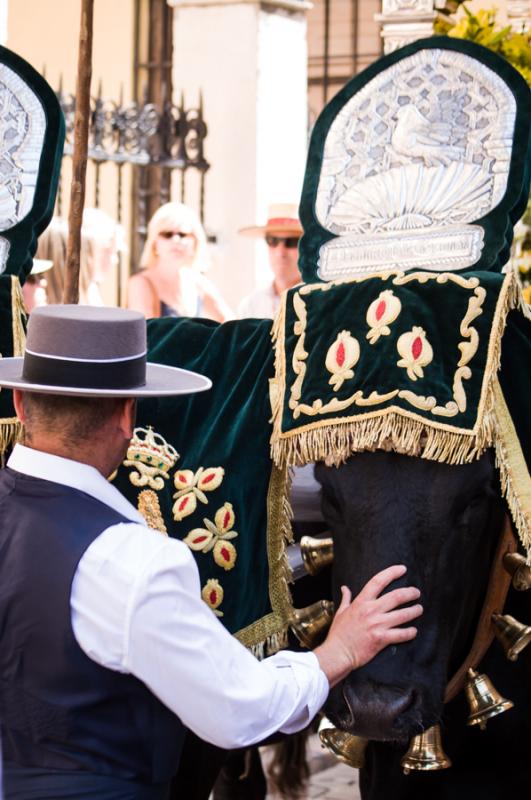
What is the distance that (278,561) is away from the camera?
12.7ft

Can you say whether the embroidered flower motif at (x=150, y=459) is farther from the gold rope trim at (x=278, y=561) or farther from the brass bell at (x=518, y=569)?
the brass bell at (x=518, y=569)

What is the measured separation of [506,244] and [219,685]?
169 centimetres

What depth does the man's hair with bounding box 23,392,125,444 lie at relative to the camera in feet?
8.73

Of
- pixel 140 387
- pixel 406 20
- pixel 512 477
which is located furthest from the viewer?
pixel 406 20

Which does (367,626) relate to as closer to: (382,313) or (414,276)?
(382,313)

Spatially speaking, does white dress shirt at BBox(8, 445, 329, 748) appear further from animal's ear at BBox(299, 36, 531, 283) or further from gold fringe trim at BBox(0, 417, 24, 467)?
animal's ear at BBox(299, 36, 531, 283)

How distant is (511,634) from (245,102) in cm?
692

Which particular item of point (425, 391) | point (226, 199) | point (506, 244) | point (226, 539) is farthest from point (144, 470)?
point (226, 199)

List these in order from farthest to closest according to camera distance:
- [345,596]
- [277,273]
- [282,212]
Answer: [282,212] → [277,273] → [345,596]

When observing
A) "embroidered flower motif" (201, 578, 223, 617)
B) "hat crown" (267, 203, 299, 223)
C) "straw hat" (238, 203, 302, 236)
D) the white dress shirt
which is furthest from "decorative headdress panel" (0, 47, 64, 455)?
"hat crown" (267, 203, 299, 223)

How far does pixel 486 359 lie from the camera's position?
3473mm

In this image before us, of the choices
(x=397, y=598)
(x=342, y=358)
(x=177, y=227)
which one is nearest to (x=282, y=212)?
(x=177, y=227)

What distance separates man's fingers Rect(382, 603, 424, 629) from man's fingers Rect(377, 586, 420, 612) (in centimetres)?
2

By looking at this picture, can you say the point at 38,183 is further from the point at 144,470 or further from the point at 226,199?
the point at 226,199
